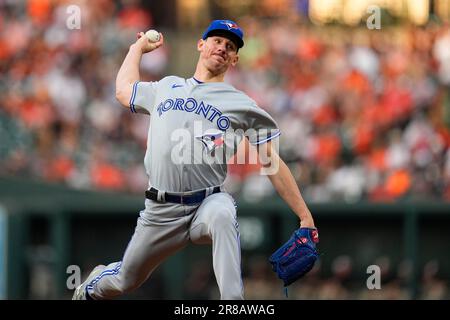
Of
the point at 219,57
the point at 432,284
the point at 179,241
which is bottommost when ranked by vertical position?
the point at 179,241

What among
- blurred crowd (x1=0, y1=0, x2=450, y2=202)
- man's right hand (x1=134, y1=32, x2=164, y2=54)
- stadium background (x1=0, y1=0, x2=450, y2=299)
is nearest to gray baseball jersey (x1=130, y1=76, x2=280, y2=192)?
man's right hand (x1=134, y1=32, x2=164, y2=54)

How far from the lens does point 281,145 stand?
42.1 ft

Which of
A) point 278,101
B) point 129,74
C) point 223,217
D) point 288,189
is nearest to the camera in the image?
point 223,217

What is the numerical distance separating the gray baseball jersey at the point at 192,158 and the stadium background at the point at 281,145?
203 inches

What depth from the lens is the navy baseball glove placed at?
5996 mm

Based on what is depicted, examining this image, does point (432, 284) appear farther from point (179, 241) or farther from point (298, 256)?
point (179, 241)

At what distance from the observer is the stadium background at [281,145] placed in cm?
1140

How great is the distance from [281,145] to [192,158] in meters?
6.92

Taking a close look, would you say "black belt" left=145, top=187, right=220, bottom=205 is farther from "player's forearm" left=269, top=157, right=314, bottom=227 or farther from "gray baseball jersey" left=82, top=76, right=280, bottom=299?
"player's forearm" left=269, top=157, right=314, bottom=227

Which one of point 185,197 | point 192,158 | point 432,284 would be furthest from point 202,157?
point 432,284

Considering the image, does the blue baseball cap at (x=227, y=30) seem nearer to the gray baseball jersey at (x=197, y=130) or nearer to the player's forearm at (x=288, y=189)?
the gray baseball jersey at (x=197, y=130)

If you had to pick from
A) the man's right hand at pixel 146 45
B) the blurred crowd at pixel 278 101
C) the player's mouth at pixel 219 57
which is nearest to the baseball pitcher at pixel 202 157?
the player's mouth at pixel 219 57

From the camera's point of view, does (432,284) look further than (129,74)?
Yes
